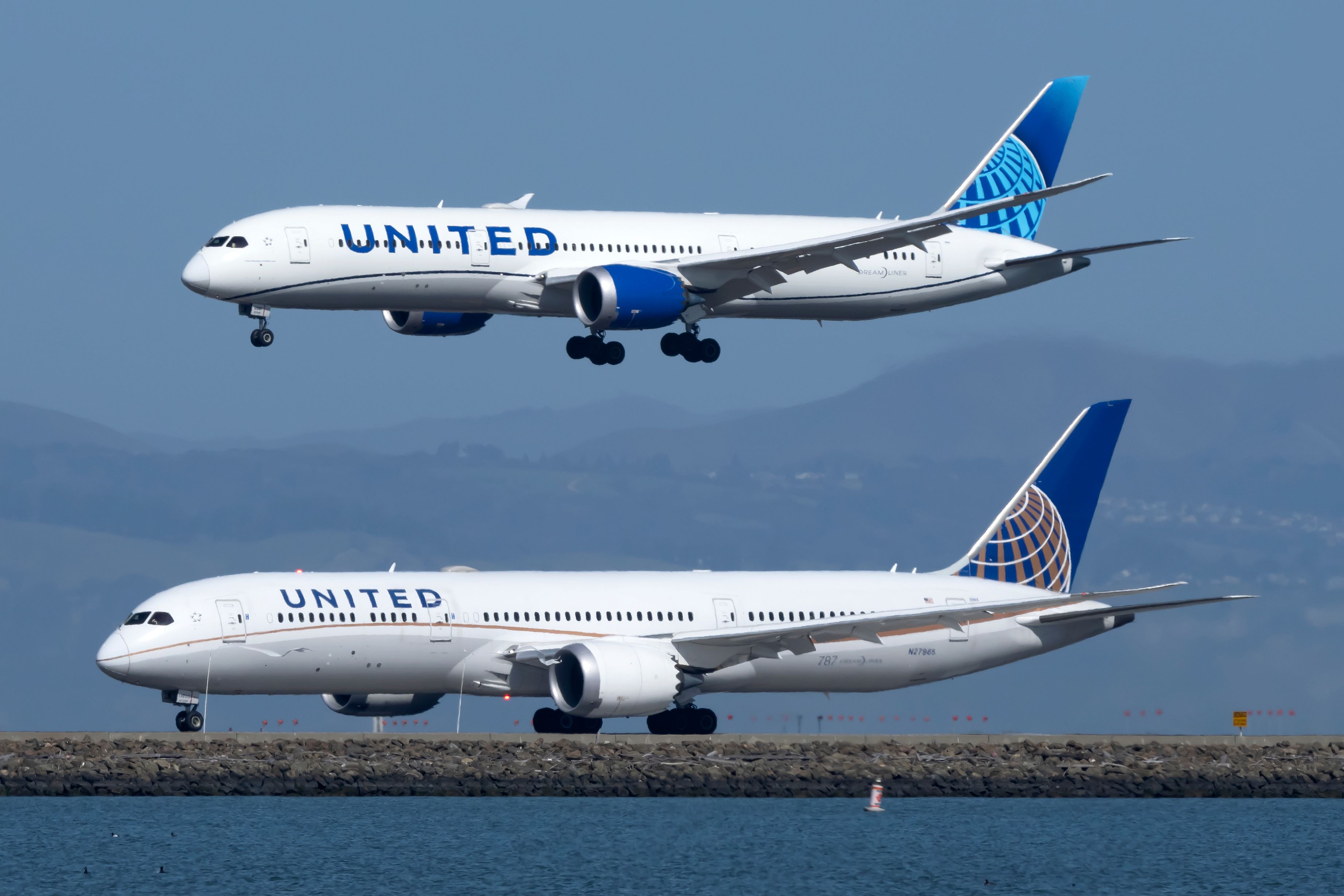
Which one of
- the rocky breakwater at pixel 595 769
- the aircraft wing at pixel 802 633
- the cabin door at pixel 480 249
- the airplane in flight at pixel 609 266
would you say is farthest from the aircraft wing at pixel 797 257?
the rocky breakwater at pixel 595 769

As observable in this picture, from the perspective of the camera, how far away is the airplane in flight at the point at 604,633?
66.3 m

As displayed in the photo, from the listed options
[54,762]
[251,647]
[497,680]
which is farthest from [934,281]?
[54,762]

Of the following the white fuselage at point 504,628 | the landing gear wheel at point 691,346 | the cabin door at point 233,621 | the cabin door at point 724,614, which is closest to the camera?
the cabin door at point 233,621

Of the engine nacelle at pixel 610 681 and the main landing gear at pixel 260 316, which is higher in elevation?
the main landing gear at pixel 260 316

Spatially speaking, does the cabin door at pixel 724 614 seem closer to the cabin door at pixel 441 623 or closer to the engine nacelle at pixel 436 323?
the cabin door at pixel 441 623

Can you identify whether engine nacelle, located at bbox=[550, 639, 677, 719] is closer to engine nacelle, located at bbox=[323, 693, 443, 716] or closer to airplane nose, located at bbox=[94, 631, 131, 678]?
engine nacelle, located at bbox=[323, 693, 443, 716]

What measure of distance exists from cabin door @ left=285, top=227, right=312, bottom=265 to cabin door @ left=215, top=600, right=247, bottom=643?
9840 millimetres

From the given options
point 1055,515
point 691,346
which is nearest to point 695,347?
point 691,346

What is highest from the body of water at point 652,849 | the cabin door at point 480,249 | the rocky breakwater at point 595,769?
the cabin door at point 480,249

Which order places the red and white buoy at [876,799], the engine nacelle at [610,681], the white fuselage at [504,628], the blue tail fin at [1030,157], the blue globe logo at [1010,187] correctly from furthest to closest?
the blue tail fin at [1030,157] → the blue globe logo at [1010,187] → the red and white buoy at [876,799] → the engine nacelle at [610,681] → the white fuselage at [504,628]

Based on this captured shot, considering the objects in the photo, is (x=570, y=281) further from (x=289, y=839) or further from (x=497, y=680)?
(x=289, y=839)

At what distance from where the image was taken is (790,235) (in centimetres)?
6975

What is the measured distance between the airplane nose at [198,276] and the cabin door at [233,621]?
8950mm

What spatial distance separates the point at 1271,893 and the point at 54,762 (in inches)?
1269
